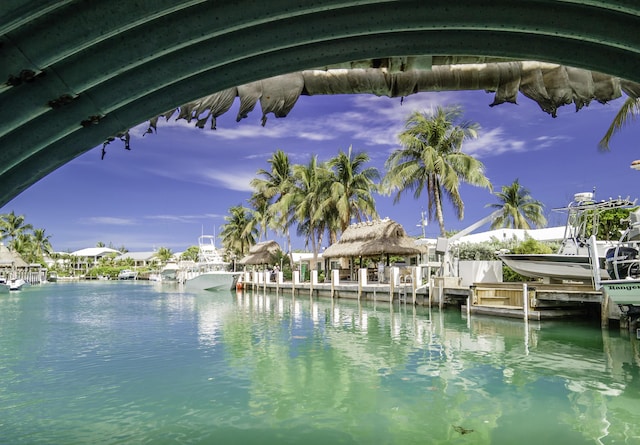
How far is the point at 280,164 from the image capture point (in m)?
44.9

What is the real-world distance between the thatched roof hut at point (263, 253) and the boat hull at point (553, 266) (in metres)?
29.5

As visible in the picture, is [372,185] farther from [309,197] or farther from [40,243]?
[40,243]

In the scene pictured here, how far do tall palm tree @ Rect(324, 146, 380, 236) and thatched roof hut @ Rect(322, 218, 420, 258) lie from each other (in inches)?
113

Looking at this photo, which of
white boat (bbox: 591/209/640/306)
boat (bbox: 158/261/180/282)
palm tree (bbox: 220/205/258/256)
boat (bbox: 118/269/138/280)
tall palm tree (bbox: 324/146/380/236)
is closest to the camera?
white boat (bbox: 591/209/640/306)

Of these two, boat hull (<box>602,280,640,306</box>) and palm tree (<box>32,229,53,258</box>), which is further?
palm tree (<box>32,229,53,258</box>)

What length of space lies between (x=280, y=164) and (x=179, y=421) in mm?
38848

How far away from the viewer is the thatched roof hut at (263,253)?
46.5 m

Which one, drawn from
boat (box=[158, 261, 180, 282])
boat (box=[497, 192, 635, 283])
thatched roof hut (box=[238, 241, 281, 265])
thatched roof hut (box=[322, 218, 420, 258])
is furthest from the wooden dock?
boat (box=[158, 261, 180, 282])

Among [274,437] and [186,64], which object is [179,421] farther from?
[186,64]

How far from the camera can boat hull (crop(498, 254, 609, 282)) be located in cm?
1802

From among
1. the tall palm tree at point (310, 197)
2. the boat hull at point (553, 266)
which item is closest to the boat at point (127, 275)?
the tall palm tree at point (310, 197)

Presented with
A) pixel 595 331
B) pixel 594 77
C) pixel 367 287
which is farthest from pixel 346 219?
pixel 594 77

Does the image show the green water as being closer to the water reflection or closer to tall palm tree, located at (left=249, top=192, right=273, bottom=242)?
the water reflection

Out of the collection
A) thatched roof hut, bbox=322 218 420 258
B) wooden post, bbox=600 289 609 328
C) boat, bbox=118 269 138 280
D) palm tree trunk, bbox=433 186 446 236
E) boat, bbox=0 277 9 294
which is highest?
palm tree trunk, bbox=433 186 446 236
